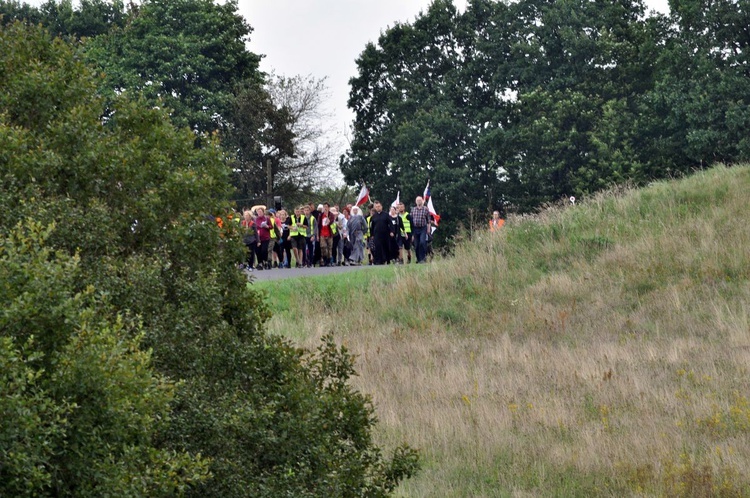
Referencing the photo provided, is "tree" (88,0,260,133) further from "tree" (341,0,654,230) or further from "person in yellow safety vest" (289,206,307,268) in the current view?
"person in yellow safety vest" (289,206,307,268)

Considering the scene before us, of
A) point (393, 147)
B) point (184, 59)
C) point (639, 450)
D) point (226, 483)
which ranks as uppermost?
point (184, 59)

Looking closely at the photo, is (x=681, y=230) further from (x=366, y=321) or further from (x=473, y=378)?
(x=473, y=378)

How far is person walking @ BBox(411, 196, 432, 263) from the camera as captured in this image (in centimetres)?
2970

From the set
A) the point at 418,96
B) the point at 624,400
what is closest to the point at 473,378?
the point at 624,400

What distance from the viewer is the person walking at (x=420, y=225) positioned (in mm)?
29703

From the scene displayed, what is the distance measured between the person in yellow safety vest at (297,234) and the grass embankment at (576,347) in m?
7.48

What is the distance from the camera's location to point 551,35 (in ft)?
193

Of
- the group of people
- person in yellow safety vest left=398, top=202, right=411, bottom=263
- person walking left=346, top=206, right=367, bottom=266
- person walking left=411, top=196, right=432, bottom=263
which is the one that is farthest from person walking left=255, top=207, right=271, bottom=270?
person walking left=411, top=196, right=432, bottom=263

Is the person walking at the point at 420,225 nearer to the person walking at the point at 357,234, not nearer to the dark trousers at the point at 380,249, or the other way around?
the dark trousers at the point at 380,249

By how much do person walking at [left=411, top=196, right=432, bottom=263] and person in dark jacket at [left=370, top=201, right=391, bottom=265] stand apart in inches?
41.5

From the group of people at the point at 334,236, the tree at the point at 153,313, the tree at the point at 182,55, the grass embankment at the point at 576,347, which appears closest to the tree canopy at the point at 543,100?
the tree at the point at 182,55

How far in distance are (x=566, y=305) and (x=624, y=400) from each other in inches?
278

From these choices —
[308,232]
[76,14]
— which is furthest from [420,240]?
[76,14]

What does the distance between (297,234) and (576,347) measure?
14509 millimetres
